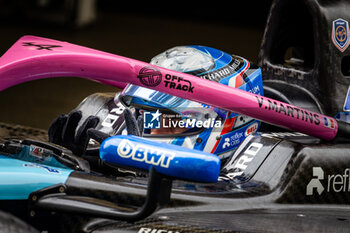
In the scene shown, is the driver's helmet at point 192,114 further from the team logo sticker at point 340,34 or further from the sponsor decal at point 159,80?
the team logo sticker at point 340,34

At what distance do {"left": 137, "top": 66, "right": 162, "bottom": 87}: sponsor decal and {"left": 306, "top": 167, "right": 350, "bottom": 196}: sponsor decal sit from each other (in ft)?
2.39

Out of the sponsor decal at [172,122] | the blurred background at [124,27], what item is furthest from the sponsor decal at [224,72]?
the blurred background at [124,27]

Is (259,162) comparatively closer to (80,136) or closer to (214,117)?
(214,117)

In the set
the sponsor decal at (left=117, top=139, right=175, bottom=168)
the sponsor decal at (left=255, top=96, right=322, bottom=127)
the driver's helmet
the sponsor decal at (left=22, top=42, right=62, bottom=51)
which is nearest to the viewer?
the sponsor decal at (left=117, top=139, right=175, bottom=168)

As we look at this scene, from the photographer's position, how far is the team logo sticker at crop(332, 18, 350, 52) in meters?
2.75

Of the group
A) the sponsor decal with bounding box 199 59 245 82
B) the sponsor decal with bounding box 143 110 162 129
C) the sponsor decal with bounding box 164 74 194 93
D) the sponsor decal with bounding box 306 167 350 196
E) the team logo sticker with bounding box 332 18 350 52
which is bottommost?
the sponsor decal with bounding box 306 167 350 196

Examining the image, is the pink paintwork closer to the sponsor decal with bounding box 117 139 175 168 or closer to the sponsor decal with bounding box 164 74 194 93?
the sponsor decal with bounding box 164 74 194 93

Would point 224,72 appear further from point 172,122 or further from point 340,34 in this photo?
point 340,34

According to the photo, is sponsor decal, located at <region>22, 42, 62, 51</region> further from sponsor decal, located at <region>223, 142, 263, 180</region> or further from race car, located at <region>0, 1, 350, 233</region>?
sponsor decal, located at <region>223, 142, 263, 180</region>

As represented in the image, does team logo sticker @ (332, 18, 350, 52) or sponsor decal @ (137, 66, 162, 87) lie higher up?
team logo sticker @ (332, 18, 350, 52)

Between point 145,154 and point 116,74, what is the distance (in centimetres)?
42

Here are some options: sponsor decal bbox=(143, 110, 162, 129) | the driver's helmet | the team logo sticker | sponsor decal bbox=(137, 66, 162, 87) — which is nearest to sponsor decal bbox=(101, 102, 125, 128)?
the driver's helmet

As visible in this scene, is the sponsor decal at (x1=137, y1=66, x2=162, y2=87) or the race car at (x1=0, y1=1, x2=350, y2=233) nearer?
the race car at (x1=0, y1=1, x2=350, y2=233)

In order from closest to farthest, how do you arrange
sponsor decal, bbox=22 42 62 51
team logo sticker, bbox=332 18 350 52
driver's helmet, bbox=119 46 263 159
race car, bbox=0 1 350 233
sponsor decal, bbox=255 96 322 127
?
race car, bbox=0 1 350 233 < sponsor decal, bbox=22 42 62 51 < sponsor decal, bbox=255 96 322 127 < driver's helmet, bbox=119 46 263 159 < team logo sticker, bbox=332 18 350 52
